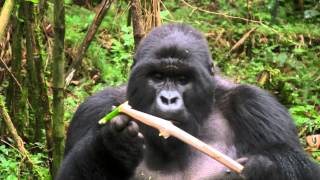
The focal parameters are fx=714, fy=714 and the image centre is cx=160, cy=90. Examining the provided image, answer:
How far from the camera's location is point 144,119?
297 cm

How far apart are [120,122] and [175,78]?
492 millimetres

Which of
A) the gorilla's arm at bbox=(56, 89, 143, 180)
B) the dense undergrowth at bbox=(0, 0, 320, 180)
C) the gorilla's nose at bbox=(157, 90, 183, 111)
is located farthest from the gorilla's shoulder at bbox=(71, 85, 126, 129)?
the dense undergrowth at bbox=(0, 0, 320, 180)

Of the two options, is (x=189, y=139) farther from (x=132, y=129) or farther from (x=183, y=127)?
(x=183, y=127)

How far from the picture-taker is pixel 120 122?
3.28 m

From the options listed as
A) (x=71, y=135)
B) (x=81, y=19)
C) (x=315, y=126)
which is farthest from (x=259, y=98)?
(x=81, y=19)

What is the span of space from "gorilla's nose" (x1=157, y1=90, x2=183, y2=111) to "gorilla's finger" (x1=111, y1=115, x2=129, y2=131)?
0.20 meters

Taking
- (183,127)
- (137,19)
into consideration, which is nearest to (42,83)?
(137,19)

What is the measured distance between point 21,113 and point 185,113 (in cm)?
216

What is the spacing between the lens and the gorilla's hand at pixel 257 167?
11.8ft

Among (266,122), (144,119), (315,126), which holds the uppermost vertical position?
(144,119)

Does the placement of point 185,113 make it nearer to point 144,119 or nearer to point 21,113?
point 144,119

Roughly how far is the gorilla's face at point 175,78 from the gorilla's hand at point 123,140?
20 cm

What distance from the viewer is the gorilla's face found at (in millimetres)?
3609

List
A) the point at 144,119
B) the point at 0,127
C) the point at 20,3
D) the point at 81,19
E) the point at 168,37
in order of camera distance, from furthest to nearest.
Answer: the point at 81,19
the point at 0,127
the point at 20,3
the point at 168,37
the point at 144,119
